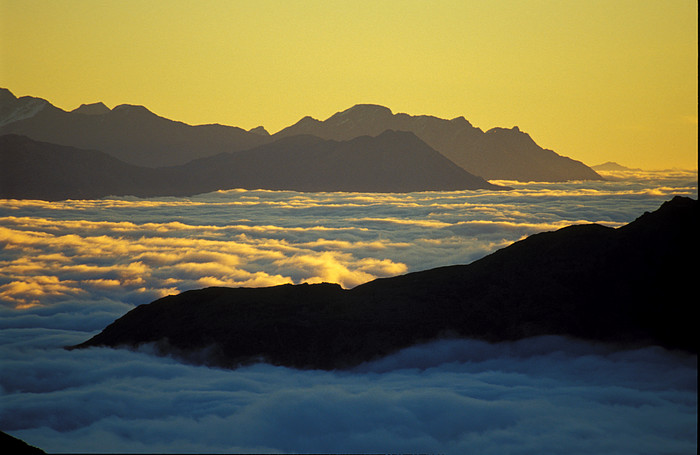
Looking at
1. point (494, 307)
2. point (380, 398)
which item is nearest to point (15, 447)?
point (380, 398)

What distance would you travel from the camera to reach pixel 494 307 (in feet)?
168

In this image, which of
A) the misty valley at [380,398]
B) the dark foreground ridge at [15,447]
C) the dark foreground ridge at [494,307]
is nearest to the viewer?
the dark foreground ridge at [15,447]

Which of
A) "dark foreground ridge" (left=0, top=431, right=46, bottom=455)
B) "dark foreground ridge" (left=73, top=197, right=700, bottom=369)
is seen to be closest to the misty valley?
"dark foreground ridge" (left=73, top=197, right=700, bottom=369)

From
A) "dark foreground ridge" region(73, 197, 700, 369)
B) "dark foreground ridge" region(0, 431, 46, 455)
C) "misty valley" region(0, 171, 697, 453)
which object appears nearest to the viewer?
"dark foreground ridge" region(0, 431, 46, 455)

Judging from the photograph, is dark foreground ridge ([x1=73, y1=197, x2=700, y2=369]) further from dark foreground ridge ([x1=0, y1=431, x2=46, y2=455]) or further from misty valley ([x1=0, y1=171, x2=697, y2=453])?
dark foreground ridge ([x1=0, y1=431, x2=46, y2=455])

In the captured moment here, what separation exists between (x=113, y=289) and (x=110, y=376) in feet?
356

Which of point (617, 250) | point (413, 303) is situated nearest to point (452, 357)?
point (413, 303)

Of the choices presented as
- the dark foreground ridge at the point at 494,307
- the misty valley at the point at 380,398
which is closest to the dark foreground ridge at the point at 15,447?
the misty valley at the point at 380,398

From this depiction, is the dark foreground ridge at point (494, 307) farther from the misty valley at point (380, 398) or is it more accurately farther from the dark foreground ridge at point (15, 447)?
the dark foreground ridge at point (15, 447)

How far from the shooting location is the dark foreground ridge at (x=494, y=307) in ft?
158

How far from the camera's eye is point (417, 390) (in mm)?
45062

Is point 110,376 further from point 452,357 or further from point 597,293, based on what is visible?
point 597,293

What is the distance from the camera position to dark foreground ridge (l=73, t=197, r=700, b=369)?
4819 cm

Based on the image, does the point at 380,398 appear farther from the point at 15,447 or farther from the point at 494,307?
the point at 15,447
